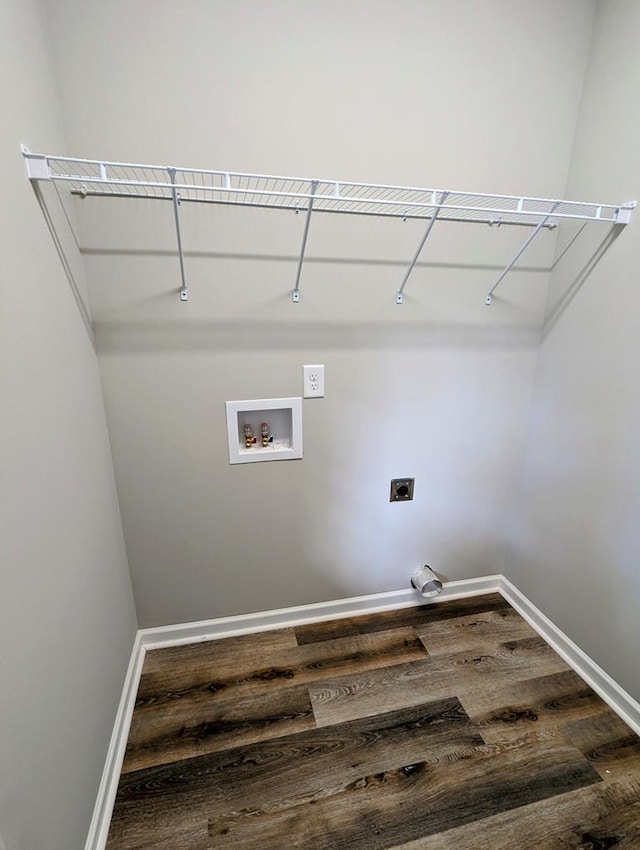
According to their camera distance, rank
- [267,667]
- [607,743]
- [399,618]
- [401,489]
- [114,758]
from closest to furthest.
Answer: [114,758] → [607,743] → [267,667] → [401,489] → [399,618]

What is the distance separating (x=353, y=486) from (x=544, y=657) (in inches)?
41.2

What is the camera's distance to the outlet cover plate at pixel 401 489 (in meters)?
1.63

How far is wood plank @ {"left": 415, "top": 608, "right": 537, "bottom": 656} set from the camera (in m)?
1.61

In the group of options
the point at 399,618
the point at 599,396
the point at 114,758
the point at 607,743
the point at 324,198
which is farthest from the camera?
the point at 399,618

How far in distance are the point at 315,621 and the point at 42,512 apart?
1283 mm

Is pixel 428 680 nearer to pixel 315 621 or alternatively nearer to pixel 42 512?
pixel 315 621

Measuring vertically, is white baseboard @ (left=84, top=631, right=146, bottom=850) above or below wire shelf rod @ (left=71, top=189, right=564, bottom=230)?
below

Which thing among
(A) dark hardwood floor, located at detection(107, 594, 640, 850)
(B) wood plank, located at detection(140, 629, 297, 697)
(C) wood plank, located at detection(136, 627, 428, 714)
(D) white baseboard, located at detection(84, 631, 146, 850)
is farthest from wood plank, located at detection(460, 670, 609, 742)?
(D) white baseboard, located at detection(84, 631, 146, 850)

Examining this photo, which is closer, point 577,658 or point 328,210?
point 328,210

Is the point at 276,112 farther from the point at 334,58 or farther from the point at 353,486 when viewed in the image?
the point at 353,486

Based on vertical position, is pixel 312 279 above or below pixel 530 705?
above

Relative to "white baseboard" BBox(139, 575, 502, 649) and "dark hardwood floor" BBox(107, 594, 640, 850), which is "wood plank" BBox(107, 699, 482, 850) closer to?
"dark hardwood floor" BBox(107, 594, 640, 850)

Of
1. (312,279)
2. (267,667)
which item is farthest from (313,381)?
(267,667)

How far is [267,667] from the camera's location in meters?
1.50
